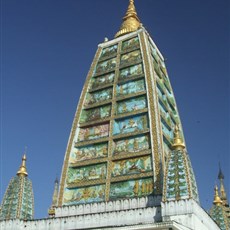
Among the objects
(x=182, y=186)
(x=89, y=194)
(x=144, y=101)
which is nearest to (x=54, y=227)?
(x=89, y=194)

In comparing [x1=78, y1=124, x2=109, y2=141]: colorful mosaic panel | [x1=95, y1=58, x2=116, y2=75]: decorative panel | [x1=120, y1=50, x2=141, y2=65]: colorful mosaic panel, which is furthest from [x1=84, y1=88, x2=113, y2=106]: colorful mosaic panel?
[x1=120, y1=50, x2=141, y2=65]: colorful mosaic panel

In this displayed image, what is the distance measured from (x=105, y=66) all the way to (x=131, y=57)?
2035mm

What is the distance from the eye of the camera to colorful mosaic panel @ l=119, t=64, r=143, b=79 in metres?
28.9

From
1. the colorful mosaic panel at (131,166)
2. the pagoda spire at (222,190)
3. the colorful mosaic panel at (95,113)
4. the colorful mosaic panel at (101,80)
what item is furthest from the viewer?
the pagoda spire at (222,190)

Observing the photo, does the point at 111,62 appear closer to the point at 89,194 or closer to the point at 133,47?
the point at 133,47

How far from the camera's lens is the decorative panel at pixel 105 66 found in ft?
101

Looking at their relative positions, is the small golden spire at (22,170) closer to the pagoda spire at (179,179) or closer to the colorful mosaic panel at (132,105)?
the colorful mosaic panel at (132,105)

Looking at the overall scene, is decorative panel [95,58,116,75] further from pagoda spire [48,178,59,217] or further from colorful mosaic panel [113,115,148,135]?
pagoda spire [48,178,59,217]

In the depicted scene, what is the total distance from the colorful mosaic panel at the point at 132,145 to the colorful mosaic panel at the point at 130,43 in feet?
24.8

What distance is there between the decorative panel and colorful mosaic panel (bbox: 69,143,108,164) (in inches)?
234

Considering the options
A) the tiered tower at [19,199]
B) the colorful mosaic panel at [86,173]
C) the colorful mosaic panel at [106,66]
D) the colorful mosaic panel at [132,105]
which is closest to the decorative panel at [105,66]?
Result: the colorful mosaic panel at [106,66]

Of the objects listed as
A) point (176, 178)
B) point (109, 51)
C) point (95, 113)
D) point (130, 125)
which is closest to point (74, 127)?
point (95, 113)

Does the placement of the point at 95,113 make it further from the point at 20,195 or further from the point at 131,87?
the point at 20,195

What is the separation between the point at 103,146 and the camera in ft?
88.3
